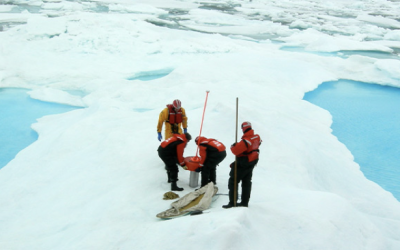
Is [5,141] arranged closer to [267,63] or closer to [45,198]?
[45,198]

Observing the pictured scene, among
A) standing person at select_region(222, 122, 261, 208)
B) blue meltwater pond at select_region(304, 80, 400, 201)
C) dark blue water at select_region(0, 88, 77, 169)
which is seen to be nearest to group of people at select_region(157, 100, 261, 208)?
standing person at select_region(222, 122, 261, 208)

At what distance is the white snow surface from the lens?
3.41 meters

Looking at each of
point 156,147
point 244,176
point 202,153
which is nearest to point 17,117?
point 156,147

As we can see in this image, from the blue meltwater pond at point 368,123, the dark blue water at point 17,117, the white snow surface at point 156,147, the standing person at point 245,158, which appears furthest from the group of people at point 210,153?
the dark blue water at point 17,117

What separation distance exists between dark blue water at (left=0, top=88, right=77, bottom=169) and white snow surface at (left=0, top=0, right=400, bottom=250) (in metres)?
0.46

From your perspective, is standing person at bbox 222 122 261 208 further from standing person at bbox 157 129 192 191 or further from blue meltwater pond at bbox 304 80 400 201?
blue meltwater pond at bbox 304 80 400 201

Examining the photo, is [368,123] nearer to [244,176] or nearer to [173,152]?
[244,176]

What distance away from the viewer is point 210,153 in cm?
430

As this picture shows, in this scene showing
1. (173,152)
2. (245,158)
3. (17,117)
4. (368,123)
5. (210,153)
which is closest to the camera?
(245,158)

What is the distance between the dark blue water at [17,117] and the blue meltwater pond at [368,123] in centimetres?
889

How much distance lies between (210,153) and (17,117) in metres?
8.52

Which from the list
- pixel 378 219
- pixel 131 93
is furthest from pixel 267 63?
pixel 378 219

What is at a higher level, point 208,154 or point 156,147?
→ point 208,154

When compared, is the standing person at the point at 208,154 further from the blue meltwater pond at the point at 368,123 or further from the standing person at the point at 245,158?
the blue meltwater pond at the point at 368,123
